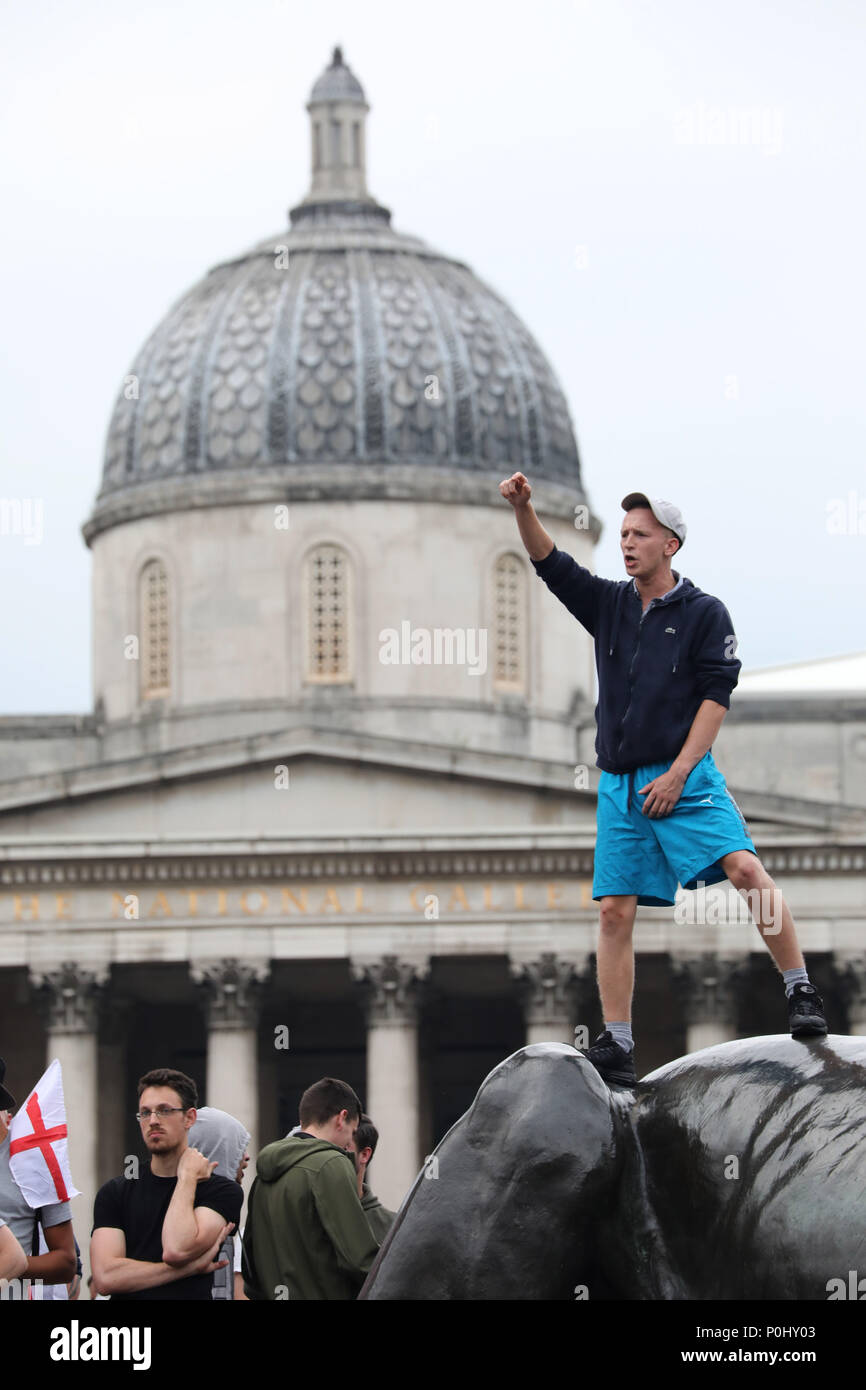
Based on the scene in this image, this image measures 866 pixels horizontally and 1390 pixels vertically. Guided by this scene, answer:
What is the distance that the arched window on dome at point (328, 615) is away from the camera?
73.0 metres

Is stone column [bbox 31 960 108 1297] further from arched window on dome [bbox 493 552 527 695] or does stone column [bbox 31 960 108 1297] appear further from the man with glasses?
the man with glasses

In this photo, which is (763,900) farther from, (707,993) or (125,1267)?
(707,993)

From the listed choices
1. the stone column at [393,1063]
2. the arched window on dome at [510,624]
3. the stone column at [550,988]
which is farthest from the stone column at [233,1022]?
the arched window on dome at [510,624]

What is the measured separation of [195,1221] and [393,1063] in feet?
162

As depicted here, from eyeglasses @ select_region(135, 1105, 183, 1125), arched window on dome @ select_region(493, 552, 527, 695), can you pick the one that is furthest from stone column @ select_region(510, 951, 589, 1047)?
eyeglasses @ select_region(135, 1105, 183, 1125)

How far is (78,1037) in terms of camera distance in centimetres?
A: 6228

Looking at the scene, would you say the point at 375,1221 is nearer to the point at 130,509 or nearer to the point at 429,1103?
the point at 429,1103

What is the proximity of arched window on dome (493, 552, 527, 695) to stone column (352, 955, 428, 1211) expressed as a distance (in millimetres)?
12059

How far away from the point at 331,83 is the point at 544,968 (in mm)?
26404

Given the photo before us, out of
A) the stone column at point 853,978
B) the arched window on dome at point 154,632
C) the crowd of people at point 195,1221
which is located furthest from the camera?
the arched window on dome at point 154,632

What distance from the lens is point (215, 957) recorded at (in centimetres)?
6266

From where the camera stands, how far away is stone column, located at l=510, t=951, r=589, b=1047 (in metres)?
61.8

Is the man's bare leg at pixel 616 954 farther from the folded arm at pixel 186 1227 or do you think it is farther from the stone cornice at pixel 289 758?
Result: the stone cornice at pixel 289 758

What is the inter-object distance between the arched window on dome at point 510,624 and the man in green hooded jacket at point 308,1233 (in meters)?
60.2
